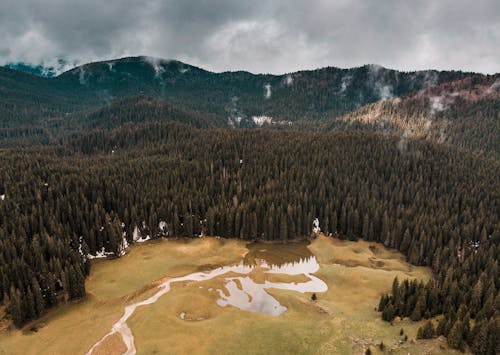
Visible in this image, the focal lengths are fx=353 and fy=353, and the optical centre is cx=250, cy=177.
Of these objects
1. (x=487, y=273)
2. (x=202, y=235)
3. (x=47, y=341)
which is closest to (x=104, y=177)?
(x=202, y=235)

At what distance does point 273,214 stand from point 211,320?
69926 mm

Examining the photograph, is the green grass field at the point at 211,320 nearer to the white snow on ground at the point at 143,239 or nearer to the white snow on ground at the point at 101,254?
the white snow on ground at the point at 101,254

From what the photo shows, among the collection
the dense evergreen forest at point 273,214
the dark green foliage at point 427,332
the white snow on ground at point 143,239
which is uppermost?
the dense evergreen forest at point 273,214

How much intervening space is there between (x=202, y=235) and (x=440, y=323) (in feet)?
307

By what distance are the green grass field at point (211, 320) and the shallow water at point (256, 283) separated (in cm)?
198

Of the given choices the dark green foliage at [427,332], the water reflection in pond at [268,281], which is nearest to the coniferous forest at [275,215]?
the dark green foliage at [427,332]

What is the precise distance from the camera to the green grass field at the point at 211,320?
67062 millimetres

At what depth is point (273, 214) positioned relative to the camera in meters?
142

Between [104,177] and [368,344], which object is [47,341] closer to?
[368,344]

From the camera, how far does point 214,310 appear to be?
81.7m

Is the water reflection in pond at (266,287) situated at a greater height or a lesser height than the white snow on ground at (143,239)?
lesser

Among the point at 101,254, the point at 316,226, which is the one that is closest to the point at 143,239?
the point at 101,254

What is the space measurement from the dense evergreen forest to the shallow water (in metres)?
14.8

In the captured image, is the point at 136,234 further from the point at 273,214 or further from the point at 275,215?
the point at 275,215
